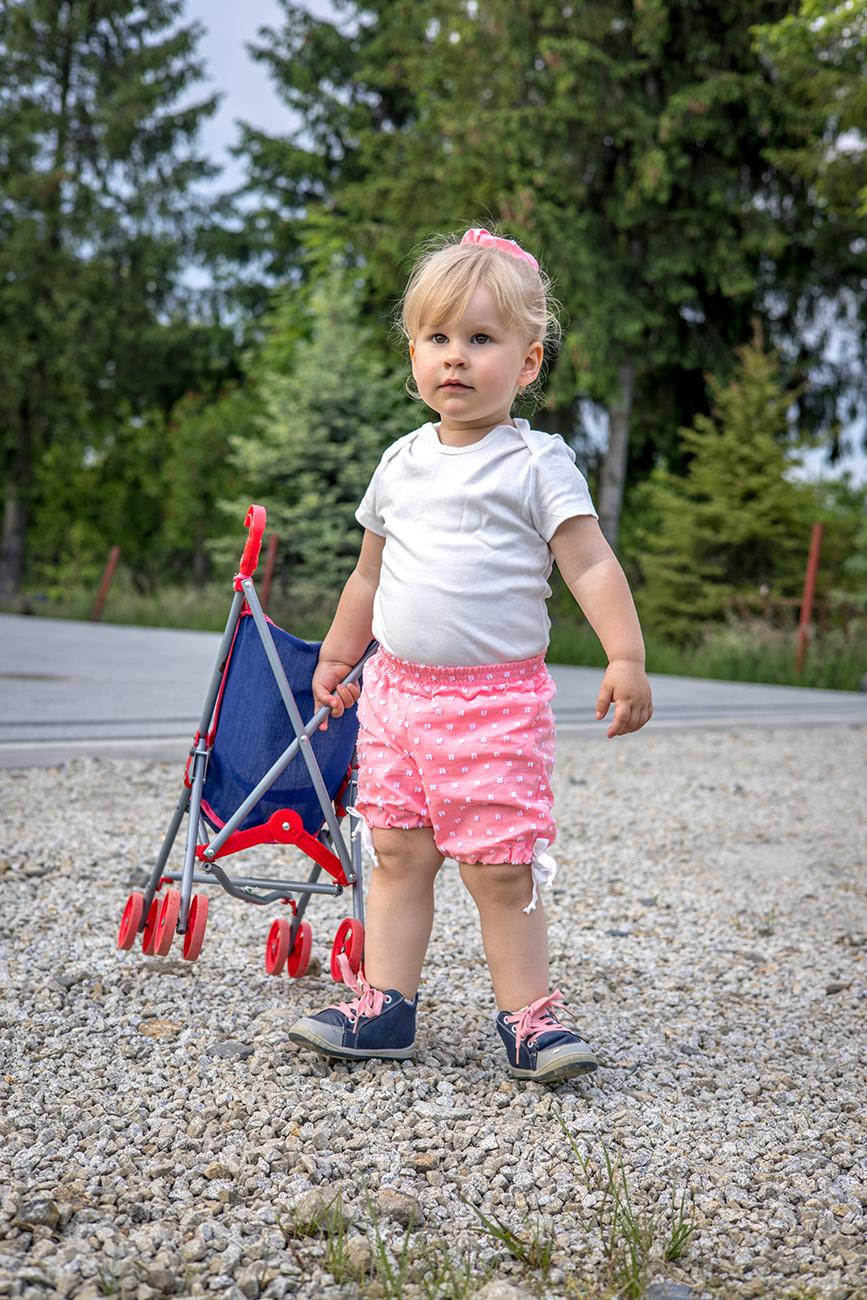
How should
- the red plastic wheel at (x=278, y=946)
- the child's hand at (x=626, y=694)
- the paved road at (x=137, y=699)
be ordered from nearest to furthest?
the child's hand at (x=626, y=694), the red plastic wheel at (x=278, y=946), the paved road at (x=137, y=699)

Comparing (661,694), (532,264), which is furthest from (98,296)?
(532,264)

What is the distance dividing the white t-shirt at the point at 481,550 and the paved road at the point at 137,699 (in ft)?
10.2

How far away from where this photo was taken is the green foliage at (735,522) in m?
17.3

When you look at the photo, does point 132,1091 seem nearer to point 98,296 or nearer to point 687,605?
point 687,605

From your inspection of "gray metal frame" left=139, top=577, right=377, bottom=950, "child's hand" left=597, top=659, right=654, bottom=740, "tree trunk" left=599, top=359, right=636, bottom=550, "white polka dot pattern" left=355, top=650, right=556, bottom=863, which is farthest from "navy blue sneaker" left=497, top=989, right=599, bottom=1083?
"tree trunk" left=599, top=359, right=636, bottom=550

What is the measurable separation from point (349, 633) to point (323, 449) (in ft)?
48.3

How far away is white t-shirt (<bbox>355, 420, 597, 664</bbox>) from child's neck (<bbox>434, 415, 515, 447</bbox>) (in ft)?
0.09

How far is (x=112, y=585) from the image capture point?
21.4 meters

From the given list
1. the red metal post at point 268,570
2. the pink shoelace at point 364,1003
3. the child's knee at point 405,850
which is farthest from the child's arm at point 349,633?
the red metal post at point 268,570

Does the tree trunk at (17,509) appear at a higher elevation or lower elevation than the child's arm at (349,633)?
higher

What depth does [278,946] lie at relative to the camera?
8.46ft

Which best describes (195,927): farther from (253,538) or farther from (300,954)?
(253,538)

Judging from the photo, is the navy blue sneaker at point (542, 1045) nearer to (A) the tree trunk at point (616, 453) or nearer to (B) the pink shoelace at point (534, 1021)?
(B) the pink shoelace at point (534, 1021)

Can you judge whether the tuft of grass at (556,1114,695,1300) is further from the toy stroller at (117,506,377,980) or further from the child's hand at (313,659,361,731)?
the child's hand at (313,659,361,731)
